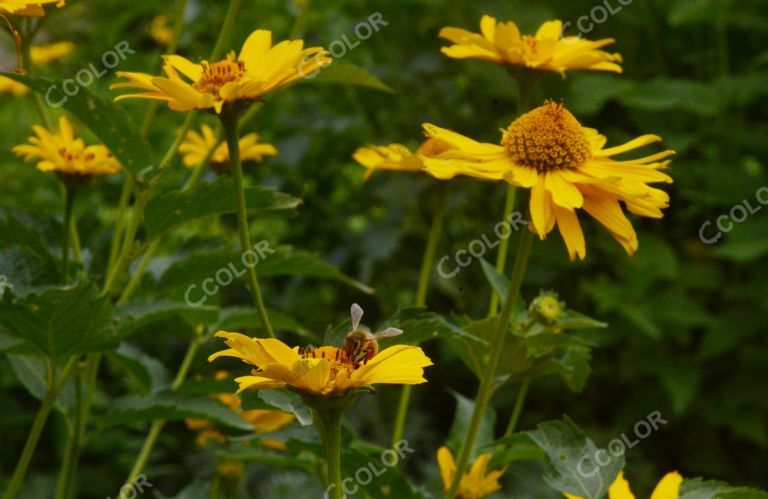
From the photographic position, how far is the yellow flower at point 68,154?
3.76ft

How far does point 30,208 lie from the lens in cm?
133

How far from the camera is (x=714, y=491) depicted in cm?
92

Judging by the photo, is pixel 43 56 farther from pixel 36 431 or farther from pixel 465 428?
pixel 465 428

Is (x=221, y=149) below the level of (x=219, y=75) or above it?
below

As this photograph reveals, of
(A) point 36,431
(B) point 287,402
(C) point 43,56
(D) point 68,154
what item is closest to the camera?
(B) point 287,402

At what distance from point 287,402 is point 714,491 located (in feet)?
1.29

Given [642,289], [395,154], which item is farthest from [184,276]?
[642,289]

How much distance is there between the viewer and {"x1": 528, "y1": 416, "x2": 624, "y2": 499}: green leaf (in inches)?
35.9

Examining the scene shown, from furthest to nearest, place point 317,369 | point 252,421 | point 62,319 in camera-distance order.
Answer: point 252,421
point 62,319
point 317,369

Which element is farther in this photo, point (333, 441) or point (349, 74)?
point (349, 74)

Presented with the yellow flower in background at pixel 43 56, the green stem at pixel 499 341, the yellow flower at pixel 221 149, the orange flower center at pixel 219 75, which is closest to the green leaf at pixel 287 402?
the green stem at pixel 499 341

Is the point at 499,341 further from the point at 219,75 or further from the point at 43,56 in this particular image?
the point at 43,56

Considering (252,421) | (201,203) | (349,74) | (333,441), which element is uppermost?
(349,74)

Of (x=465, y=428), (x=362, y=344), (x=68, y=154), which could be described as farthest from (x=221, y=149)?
(x=362, y=344)
